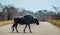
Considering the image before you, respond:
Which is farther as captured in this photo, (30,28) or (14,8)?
(30,28)

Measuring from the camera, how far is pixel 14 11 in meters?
7.43

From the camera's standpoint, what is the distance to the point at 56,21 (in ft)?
30.8

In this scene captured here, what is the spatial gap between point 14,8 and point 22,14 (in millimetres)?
380

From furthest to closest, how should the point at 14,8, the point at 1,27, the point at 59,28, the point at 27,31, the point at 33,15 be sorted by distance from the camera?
the point at 59,28 < the point at 1,27 < the point at 27,31 < the point at 14,8 < the point at 33,15

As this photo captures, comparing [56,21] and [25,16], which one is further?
[56,21]

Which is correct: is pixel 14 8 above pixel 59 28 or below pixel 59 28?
above

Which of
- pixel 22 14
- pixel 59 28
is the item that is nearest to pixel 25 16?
pixel 22 14

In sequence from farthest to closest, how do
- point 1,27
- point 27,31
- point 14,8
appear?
point 1,27
point 27,31
point 14,8

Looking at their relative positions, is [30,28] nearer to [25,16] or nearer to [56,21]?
[25,16]

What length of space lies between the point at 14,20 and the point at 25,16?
0.62 m

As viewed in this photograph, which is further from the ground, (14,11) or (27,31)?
(14,11)

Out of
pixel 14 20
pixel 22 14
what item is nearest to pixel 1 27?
pixel 14 20

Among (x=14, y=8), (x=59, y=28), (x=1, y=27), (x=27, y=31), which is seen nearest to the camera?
(x=14, y=8)

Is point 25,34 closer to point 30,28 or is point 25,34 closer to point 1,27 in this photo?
point 30,28
